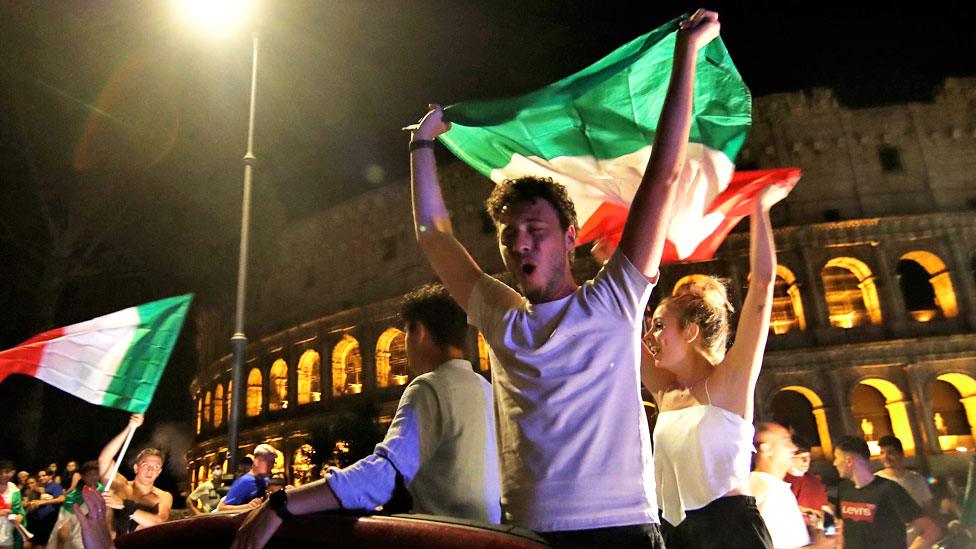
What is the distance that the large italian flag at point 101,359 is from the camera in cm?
534

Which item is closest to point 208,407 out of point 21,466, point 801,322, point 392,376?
point 21,466

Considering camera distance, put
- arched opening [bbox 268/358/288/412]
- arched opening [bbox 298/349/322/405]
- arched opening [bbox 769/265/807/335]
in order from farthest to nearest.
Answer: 1. arched opening [bbox 268/358/288/412]
2. arched opening [bbox 298/349/322/405]
3. arched opening [bbox 769/265/807/335]

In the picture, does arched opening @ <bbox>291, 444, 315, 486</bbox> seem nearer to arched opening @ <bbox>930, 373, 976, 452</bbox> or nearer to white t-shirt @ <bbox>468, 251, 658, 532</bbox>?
arched opening @ <bbox>930, 373, 976, 452</bbox>

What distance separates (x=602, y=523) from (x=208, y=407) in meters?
41.0

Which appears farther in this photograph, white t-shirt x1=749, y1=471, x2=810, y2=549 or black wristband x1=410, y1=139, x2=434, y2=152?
white t-shirt x1=749, y1=471, x2=810, y2=549

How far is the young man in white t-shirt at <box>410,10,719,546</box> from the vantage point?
141 cm

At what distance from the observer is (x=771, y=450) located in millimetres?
3412

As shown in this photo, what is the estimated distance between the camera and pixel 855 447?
5.46 m

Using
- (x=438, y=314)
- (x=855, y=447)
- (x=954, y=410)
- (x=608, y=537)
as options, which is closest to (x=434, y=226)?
(x=438, y=314)

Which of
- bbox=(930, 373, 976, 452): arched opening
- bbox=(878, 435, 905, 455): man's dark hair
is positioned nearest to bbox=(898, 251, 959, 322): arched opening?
bbox=(930, 373, 976, 452): arched opening

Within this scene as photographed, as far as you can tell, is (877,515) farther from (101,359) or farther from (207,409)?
(207,409)

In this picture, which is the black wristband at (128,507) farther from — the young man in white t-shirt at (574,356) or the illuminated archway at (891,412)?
the illuminated archway at (891,412)

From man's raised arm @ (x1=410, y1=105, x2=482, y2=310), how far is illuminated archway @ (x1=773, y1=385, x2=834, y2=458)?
22.6 m

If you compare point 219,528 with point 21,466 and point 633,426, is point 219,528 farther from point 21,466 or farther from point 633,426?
point 21,466
